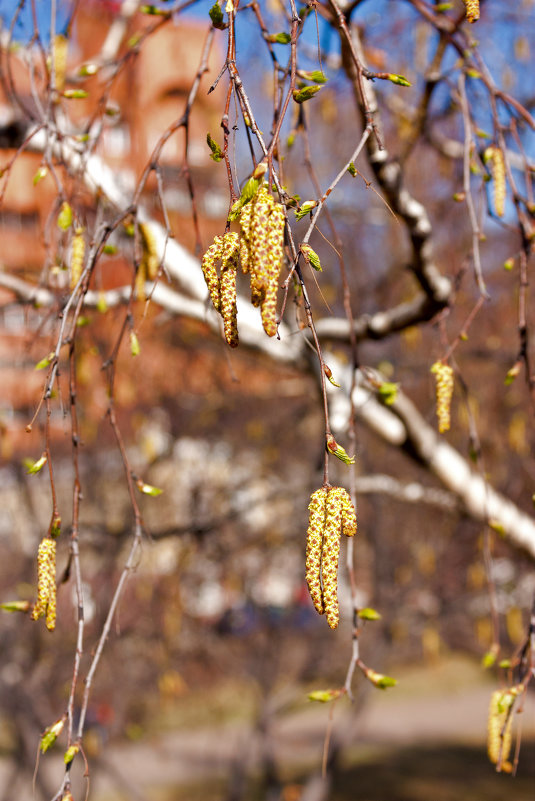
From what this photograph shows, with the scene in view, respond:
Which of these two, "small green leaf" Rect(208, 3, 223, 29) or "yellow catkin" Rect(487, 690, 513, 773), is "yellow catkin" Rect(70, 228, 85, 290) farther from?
"yellow catkin" Rect(487, 690, 513, 773)

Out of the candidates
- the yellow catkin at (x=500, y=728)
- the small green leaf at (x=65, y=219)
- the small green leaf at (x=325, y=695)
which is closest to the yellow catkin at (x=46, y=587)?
the small green leaf at (x=325, y=695)

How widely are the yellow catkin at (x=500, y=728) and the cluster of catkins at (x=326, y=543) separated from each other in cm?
74

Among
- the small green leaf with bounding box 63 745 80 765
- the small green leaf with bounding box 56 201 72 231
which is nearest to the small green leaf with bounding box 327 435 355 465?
the small green leaf with bounding box 63 745 80 765

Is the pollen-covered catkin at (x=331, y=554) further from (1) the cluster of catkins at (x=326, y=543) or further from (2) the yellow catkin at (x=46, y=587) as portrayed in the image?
(2) the yellow catkin at (x=46, y=587)

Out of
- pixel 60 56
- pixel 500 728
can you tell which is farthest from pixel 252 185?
pixel 60 56

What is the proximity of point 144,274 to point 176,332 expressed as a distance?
3796 mm

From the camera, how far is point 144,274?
80.8 inches

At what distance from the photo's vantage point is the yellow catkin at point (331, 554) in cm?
104

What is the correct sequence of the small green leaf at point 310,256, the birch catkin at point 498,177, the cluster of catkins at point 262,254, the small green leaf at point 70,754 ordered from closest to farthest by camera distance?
the cluster of catkins at point 262,254
the small green leaf at point 310,256
the small green leaf at point 70,754
the birch catkin at point 498,177

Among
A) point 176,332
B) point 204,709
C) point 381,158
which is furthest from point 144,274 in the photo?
point 204,709

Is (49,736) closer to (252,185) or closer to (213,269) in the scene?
(213,269)

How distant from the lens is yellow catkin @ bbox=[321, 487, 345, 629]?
1.04m

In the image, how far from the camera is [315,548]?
1.05 meters

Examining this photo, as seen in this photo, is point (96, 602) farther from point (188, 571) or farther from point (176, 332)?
point (176, 332)
